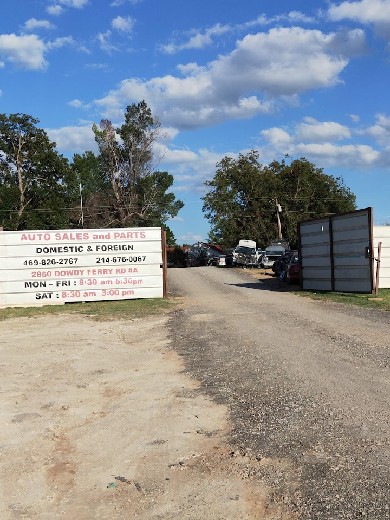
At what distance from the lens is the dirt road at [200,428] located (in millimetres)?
4098

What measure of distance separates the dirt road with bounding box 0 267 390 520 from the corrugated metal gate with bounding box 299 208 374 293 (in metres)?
9.15

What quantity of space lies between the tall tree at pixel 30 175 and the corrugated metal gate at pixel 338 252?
32194 millimetres

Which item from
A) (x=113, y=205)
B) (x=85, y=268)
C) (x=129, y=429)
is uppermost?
(x=113, y=205)

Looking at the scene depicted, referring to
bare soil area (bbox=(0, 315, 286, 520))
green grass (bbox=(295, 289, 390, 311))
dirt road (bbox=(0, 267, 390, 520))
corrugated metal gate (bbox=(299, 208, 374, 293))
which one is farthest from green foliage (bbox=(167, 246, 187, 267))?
bare soil area (bbox=(0, 315, 286, 520))

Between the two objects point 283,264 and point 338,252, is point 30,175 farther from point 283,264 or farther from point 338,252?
point 338,252

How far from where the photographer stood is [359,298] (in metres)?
18.7

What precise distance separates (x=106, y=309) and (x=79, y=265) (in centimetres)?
328

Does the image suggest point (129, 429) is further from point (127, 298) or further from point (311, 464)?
point (127, 298)

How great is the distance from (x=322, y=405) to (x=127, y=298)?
15378mm

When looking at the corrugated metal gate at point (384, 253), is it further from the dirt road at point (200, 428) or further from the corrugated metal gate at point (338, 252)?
the dirt road at point (200, 428)

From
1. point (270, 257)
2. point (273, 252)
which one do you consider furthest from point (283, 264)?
point (273, 252)

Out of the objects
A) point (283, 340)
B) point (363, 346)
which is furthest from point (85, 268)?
point (363, 346)

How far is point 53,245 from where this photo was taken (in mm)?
20672

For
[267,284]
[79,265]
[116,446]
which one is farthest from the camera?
[267,284]
